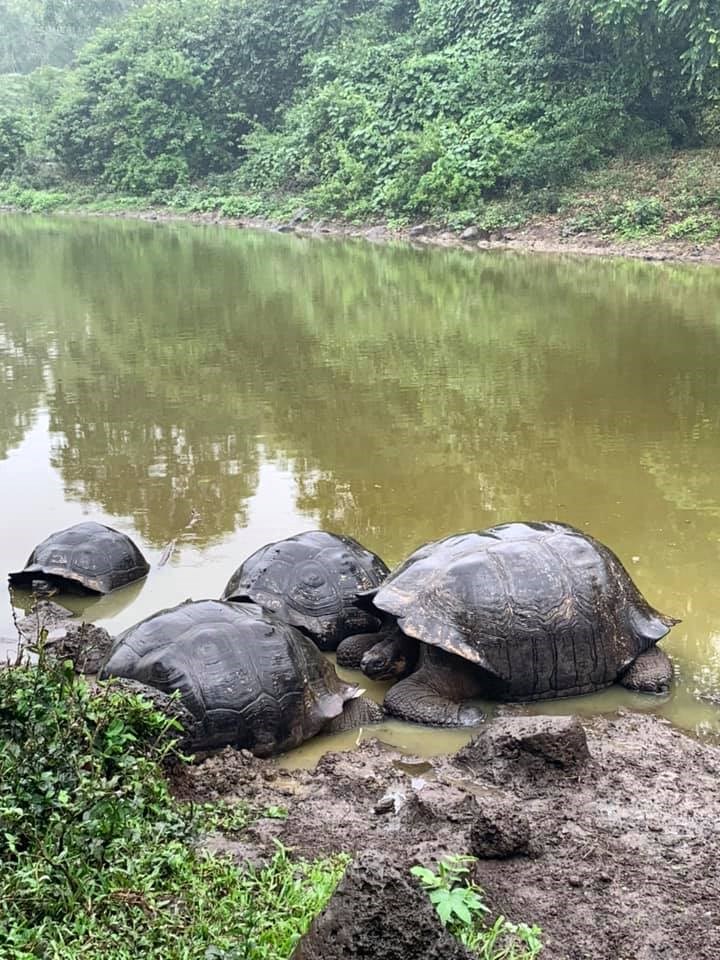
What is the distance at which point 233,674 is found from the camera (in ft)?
14.8

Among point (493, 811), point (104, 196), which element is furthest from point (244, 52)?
point (493, 811)

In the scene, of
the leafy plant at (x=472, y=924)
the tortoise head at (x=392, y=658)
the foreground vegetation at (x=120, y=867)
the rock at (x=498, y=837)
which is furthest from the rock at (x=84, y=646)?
the leafy plant at (x=472, y=924)

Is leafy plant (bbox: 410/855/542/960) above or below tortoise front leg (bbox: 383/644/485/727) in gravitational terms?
above

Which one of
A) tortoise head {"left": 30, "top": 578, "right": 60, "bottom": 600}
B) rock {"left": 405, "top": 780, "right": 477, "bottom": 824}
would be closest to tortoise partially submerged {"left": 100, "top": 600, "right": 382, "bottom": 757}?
rock {"left": 405, "top": 780, "right": 477, "bottom": 824}

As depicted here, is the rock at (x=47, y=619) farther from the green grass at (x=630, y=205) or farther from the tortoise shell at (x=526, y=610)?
the green grass at (x=630, y=205)

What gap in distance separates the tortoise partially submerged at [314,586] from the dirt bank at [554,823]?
1144mm

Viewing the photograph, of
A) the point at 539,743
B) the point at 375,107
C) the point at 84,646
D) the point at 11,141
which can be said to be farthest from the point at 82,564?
the point at 11,141

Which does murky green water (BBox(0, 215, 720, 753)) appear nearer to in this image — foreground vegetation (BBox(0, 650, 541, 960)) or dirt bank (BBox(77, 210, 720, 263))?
foreground vegetation (BBox(0, 650, 541, 960))

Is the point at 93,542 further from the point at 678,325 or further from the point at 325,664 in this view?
the point at 678,325

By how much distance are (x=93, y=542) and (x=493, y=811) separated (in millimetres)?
4019

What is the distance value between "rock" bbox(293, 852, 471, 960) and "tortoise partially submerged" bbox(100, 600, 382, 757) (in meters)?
1.93

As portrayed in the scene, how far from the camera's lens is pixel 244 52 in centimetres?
4459

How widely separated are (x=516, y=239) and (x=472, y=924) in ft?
82.7

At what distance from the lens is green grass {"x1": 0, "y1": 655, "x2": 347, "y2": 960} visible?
2.68 meters
